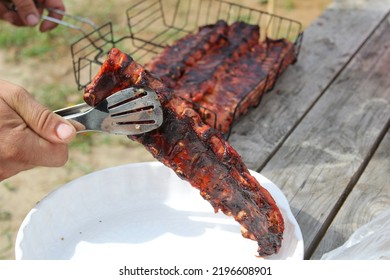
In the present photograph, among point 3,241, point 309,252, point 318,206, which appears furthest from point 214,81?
point 3,241

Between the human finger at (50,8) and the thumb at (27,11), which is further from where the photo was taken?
the human finger at (50,8)

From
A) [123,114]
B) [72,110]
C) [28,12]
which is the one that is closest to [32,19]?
[28,12]

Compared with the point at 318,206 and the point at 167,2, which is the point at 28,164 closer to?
the point at 318,206

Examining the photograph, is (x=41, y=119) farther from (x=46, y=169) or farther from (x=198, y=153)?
(x=46, y=169)

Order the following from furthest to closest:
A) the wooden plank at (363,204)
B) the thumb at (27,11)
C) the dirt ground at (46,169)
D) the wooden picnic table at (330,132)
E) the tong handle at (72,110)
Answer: the dirt ground at (46,169), the thumb at (27,11), the wooden picnic table at (330,132), the wooden plank at (363,204), the tong handle at (72,110)

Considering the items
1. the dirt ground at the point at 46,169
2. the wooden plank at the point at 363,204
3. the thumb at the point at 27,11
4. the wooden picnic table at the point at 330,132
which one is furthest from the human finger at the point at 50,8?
the wooden plank at the point at 363,204

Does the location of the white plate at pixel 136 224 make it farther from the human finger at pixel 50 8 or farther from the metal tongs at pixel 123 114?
the human finger at pixel 50 8

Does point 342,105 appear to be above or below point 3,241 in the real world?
above
